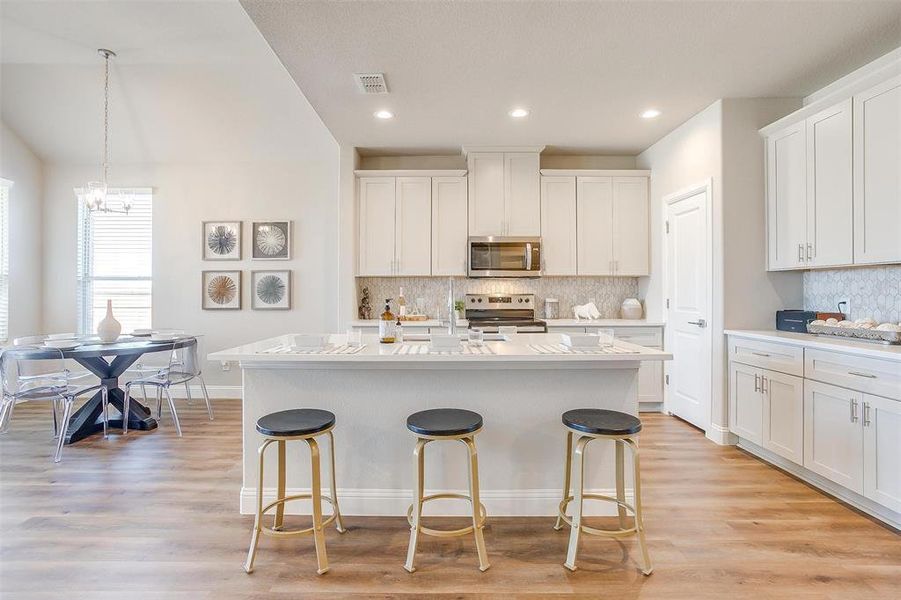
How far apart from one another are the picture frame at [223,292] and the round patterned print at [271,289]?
263 millimetres

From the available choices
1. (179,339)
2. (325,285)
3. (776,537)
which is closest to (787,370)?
(776,537)

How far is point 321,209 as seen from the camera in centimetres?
528

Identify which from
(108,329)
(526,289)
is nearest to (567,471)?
(526,289)

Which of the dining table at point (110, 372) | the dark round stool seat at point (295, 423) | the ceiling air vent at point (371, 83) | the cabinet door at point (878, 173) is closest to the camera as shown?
the dark round stool seat at point (295, 423)

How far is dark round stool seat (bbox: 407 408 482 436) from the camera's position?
76.5 inches

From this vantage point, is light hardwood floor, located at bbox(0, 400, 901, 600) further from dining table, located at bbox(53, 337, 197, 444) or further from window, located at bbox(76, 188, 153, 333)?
window, located at bbox(76, 188, 153, 333)

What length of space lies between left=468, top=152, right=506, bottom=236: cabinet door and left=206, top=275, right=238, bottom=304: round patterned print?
2.88 m

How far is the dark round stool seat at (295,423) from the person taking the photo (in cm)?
197

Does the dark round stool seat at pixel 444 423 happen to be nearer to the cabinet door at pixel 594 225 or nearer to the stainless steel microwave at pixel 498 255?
the stainless steel microwave at pixel 498 255

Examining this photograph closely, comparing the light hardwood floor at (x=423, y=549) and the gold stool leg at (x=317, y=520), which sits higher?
the gold stool leg at (x=317, y=520)

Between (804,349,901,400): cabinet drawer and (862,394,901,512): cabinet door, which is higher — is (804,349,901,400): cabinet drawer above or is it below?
above

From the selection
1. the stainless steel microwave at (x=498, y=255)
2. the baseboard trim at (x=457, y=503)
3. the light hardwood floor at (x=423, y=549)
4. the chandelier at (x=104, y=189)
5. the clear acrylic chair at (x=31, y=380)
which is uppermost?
the chandelier at (x=104, y=189)

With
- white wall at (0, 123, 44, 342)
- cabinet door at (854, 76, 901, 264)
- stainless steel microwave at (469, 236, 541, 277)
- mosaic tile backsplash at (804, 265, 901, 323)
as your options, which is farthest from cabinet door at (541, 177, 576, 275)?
white wall at (0, 123, 44, 342)

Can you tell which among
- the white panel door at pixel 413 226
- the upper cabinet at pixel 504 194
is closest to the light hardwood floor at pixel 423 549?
the white panel door at pixel 413 226
